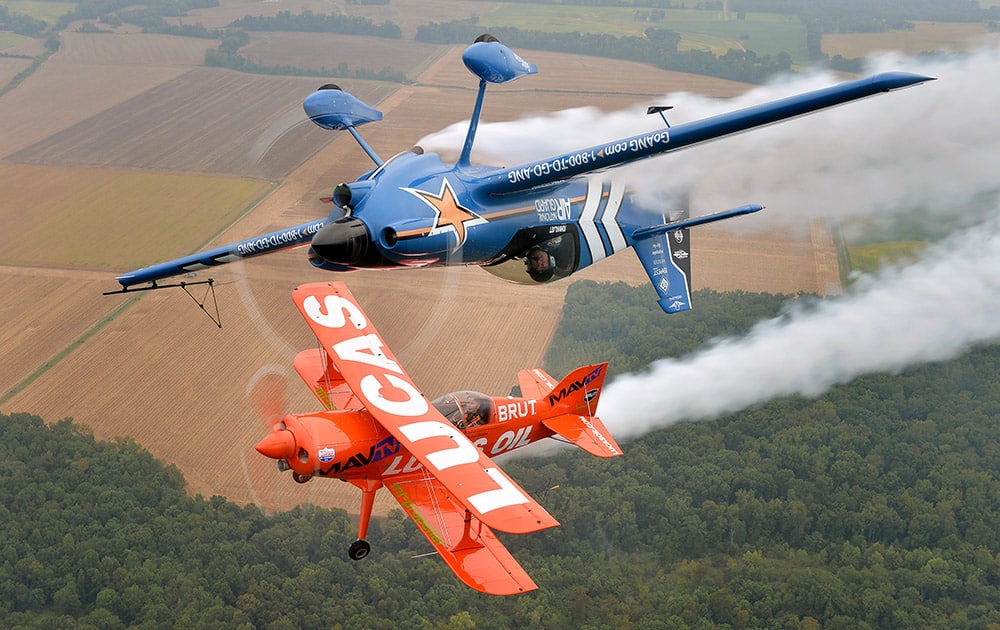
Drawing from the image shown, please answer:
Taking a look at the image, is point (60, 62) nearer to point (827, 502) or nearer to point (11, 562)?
point (11, 562)

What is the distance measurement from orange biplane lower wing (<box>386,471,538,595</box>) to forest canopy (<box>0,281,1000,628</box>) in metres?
16.7

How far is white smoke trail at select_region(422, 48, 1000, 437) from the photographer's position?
75.4ft

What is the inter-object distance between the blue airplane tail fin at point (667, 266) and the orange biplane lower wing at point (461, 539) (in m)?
6.73

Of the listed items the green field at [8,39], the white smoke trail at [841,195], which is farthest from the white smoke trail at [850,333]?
the green field at [8,39]

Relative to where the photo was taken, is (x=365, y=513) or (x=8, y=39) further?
(x=8, y=39)

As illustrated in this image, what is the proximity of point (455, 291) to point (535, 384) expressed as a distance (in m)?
6.72

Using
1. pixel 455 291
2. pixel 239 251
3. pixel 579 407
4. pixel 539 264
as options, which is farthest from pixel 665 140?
pixel 579 407

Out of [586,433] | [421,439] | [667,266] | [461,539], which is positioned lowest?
[586,433]

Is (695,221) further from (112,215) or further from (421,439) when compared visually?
(112,215)

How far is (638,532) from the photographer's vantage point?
4681 centimetres

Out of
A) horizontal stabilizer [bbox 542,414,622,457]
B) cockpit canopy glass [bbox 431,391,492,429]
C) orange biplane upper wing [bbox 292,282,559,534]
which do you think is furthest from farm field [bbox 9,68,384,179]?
cockpit canopy glass [bbox 431,391,492,429]

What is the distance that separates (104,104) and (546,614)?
69.2 m

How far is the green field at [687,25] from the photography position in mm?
83525

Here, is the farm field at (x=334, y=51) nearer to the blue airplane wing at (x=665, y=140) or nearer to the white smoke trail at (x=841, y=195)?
the white smoke trail at (x=841, y=195)
